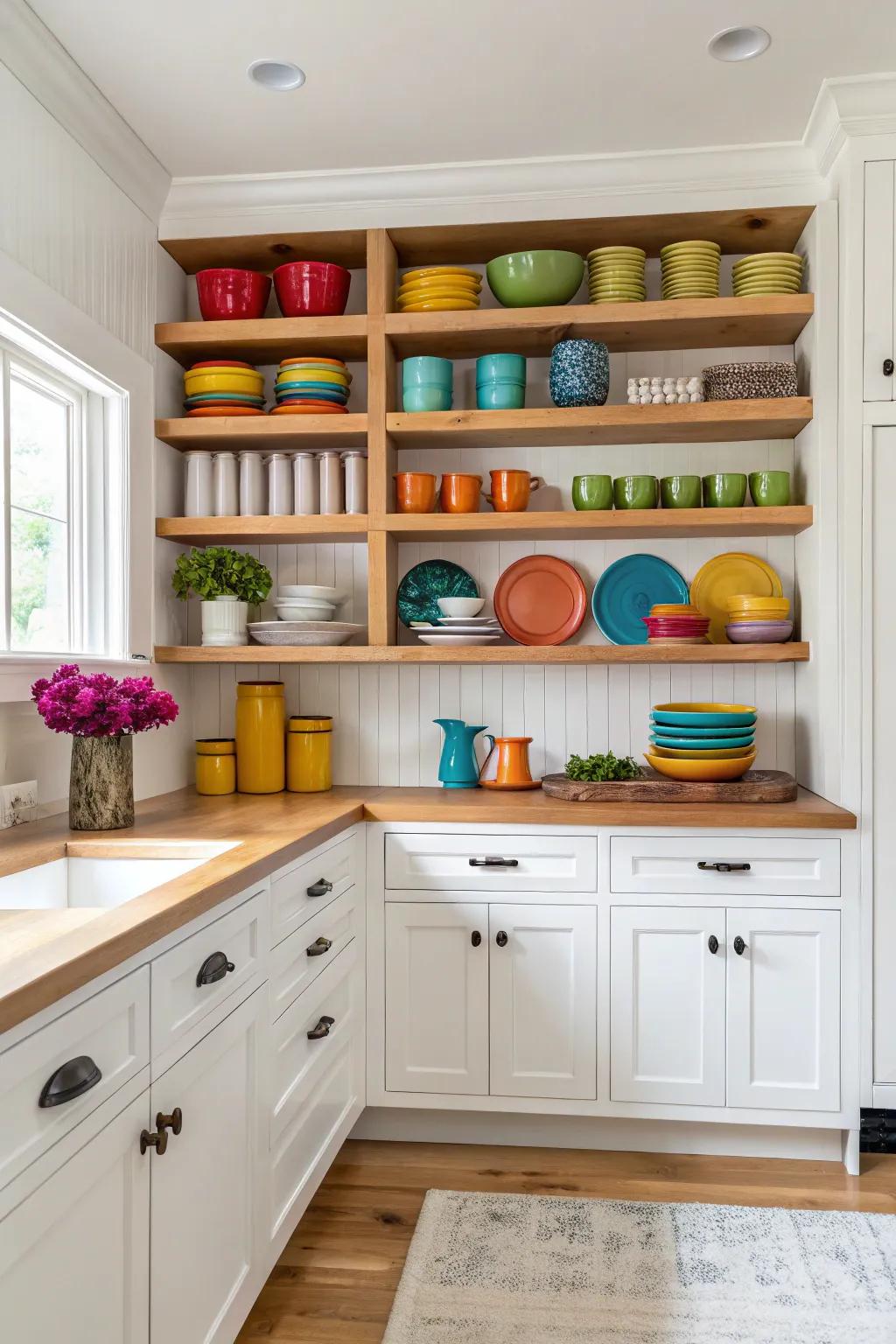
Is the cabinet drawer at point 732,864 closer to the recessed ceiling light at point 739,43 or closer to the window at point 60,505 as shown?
the window at point 60,505

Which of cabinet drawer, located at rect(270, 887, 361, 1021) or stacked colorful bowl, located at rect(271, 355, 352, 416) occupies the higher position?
stacked colorful bowl, located at rect(271, 355, 352, 416)

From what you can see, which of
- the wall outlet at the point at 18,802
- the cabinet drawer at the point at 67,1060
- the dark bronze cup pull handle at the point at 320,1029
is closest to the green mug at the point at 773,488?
the dark bronze cup pull handle at the point at 320,1029

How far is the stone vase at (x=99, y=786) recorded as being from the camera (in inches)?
89.0

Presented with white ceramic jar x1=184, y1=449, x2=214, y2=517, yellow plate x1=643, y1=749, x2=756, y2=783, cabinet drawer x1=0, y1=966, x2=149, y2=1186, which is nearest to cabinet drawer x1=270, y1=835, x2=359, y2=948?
cabinet drawer x1=0, y1=966, x2=149, y2=1186

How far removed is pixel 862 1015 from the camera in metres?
2.60

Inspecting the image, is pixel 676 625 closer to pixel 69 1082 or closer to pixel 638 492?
pixel 638 492

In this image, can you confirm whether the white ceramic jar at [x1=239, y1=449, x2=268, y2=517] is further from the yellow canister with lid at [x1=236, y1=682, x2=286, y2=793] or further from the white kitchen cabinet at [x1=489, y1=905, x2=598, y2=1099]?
the white kitchen cabinet at [x1=489, y1=905, x2=598, y2=1099]

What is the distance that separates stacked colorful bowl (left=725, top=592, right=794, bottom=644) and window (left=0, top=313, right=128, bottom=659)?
167 cm

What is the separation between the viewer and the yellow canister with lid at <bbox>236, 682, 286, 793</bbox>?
3.04 metres

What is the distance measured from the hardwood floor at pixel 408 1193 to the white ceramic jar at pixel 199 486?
1.80 metres

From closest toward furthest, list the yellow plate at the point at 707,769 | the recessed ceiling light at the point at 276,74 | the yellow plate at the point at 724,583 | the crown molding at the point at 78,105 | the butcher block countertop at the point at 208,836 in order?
the butcher block countertop at the point at 208,836
the crown molding at the point at 78,105
the recessed ceiling light at the point at 276,74
the yellow plate at the point at 707,769
the yellow plate at the point at 724,583

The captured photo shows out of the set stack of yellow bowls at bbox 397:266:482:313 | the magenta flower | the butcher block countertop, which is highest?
stack of yellow bowls at bbox 397:266:482:313

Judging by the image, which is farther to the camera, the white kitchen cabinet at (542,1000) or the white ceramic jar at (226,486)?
the white ceramic jar at (226,486)

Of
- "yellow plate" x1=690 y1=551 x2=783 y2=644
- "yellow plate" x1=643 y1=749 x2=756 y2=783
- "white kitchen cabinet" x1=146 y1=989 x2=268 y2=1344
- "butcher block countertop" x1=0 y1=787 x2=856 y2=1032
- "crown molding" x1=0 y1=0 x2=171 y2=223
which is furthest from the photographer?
"yellow plate" x1=690 y1=551 x2=783 y2=644
